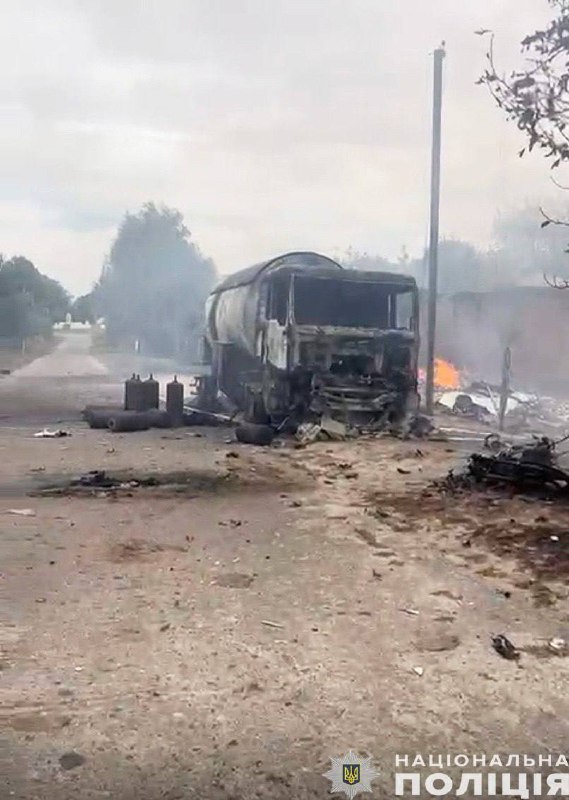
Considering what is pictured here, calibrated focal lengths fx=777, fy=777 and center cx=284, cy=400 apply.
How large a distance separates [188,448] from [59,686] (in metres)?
8.01

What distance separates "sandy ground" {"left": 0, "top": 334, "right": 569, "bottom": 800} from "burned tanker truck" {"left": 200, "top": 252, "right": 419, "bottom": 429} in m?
4.68

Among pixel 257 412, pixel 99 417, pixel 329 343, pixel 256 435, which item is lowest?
pixel 256 435

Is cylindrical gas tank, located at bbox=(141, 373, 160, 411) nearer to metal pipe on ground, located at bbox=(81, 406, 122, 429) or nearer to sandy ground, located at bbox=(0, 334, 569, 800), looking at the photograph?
metal pipe on ground, located at bbox=(81, 406, 122, 429)

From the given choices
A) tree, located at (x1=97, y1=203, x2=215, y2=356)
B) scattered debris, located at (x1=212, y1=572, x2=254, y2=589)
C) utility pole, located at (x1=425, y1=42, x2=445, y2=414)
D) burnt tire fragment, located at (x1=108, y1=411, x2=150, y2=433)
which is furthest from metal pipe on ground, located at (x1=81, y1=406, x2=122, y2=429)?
tree, located at (x1=97, y1=203, x2=215, y2=356)

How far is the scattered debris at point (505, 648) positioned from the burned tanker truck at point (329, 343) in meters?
8.59

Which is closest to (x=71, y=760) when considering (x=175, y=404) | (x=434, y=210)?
(x=175, y=404)

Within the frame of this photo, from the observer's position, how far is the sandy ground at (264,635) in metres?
3.19

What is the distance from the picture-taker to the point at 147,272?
5484cm

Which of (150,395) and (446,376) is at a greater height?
(446,376)

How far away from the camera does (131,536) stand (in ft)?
21.6

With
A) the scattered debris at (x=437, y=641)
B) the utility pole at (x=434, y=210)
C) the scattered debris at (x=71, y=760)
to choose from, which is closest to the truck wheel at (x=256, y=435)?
the utility pole at (x=434, y=210)

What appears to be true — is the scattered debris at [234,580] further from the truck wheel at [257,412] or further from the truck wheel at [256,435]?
the truck wheel at [257,412]

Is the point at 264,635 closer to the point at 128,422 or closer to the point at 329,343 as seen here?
the point at 329,343

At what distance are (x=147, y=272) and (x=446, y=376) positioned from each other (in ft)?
122
